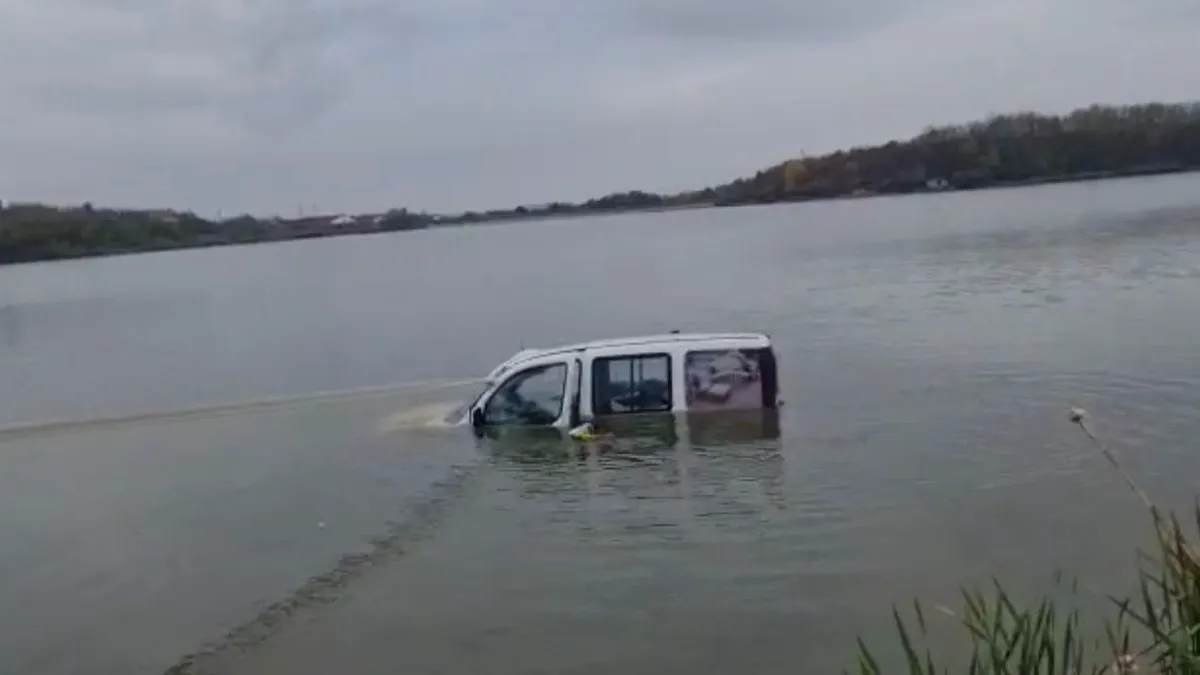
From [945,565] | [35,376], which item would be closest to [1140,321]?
[945,565]

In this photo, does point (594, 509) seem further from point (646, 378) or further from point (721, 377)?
point (721, 377)

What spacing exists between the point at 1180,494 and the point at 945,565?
10.6ft

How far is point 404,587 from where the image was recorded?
11.1 m

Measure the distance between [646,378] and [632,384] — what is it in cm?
21

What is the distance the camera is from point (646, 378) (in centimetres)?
1606

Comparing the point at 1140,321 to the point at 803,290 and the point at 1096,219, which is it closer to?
the point at 803,290

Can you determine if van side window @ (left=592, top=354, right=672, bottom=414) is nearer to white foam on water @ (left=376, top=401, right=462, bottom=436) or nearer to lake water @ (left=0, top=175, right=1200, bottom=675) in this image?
lake water @ (left=0, top=175, right=1200, bottom=675)

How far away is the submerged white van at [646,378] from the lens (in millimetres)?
15953

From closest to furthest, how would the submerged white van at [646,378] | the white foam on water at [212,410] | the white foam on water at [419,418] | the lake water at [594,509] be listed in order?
1. the lake water at [594,509]
2. the submerged white van at [646,378]
3. the white foam on water at [419,418]
4. the white foam on water at [212,410]

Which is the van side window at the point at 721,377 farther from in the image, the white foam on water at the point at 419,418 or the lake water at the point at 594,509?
the white foam on water at the point at 419,418

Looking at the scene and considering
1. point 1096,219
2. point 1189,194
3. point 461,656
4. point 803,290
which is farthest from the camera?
point 1189,194

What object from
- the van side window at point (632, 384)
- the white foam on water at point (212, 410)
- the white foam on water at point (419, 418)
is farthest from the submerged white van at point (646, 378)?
the white foam on water at point (212, 410)

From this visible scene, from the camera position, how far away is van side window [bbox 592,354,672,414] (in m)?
16.0

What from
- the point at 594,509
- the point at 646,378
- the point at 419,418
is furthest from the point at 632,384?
the point at 419,418
